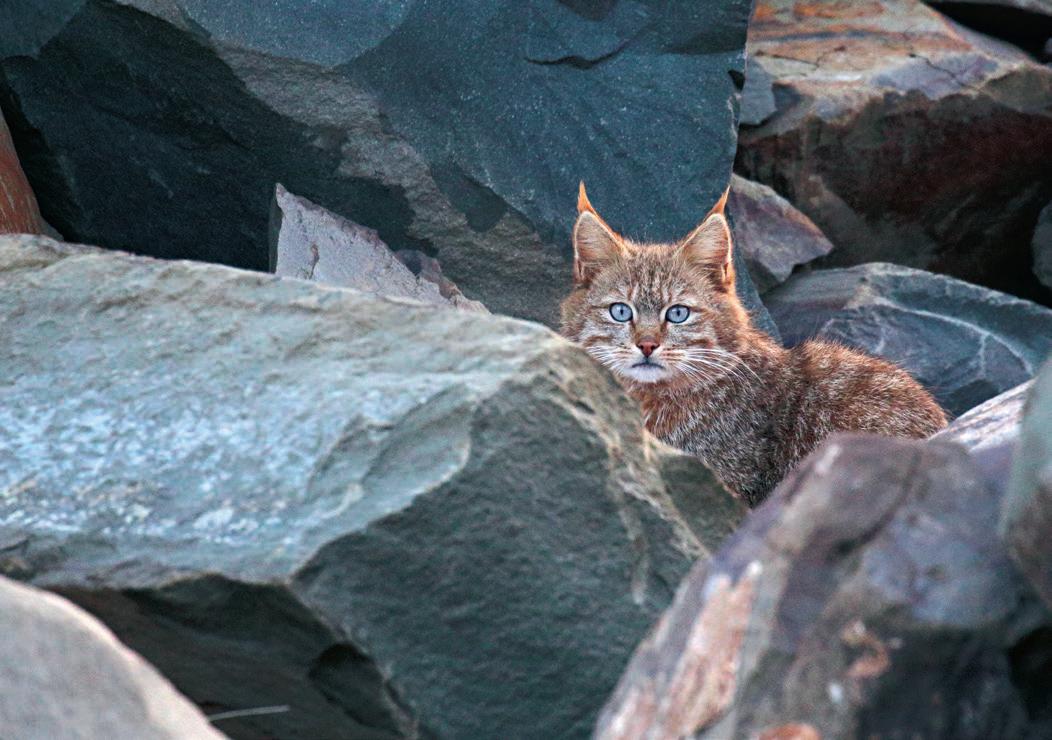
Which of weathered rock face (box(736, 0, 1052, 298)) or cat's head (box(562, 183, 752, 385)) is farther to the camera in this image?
weathered rock face (box(736, 0, 1052, 298))

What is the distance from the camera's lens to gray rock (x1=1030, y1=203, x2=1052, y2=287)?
26.5 ft

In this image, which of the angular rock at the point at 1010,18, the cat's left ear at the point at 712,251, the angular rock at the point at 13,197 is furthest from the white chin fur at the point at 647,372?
the angular rock at the point at 1010,18

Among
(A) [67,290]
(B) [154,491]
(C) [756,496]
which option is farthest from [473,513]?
(C) [756,496]

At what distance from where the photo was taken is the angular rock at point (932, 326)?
21.1ft

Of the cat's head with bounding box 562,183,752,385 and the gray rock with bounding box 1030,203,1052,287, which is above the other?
the cat's head with bounding box 562,183,752,385

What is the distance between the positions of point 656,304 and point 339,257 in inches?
Result: 49.1

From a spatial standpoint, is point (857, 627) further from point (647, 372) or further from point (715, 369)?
point (715, 369)

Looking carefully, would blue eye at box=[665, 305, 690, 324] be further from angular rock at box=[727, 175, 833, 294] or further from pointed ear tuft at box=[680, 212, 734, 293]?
angular rock at box=[727, 175, 833, 294]

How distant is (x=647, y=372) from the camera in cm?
506

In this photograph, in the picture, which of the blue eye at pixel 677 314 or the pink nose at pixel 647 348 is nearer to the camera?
the pink nose at pixel 647 348

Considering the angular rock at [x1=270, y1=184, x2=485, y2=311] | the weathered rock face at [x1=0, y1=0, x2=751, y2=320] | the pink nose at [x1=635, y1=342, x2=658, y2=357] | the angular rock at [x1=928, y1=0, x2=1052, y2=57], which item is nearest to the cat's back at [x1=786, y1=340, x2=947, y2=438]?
the pink nose at [x1=635, y1=342, x2=658, y2=357]

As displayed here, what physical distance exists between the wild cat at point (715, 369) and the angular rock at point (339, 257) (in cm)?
62

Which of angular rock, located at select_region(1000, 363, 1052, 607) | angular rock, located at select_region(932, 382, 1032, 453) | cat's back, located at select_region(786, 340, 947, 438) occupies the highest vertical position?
angular rock, located at select_region(1000, 363, 1052, 607)

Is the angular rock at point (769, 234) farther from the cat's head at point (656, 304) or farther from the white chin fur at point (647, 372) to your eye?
the white chin fur at point (647, 372)
